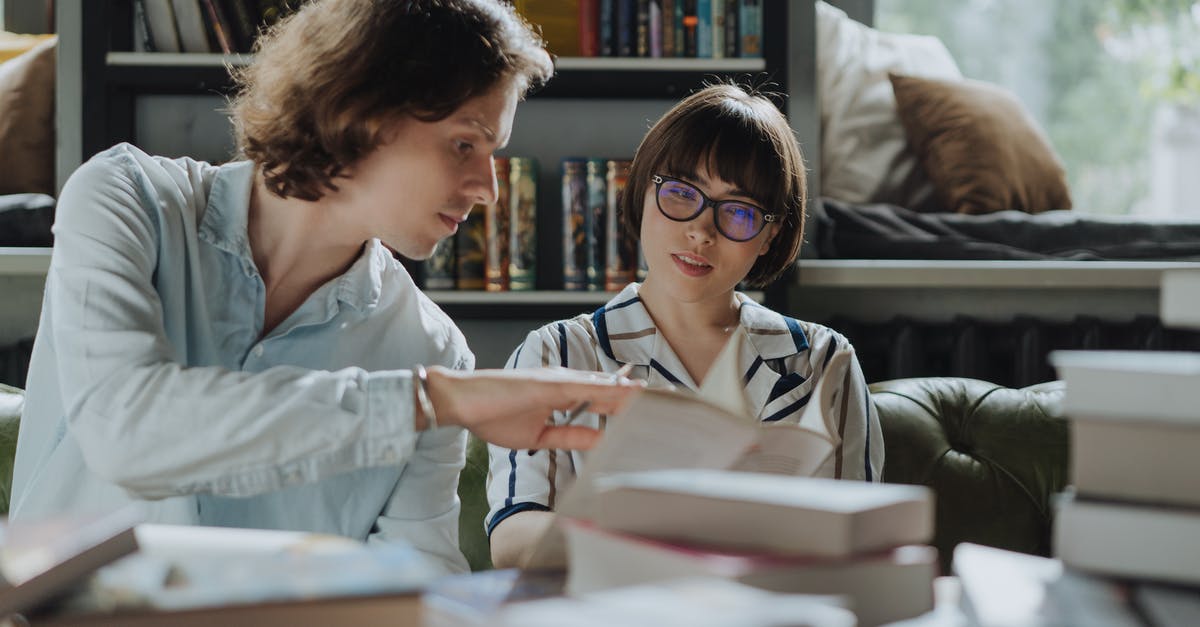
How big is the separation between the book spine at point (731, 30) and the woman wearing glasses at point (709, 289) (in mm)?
901

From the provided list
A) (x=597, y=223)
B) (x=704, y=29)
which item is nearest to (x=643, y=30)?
(x=704, y=29)

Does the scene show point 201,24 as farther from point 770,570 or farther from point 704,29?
point 770,570

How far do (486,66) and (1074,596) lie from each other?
0.89 metres

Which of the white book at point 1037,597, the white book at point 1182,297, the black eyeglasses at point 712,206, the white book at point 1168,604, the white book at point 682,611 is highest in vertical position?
the black eyeglasses at point 712,206

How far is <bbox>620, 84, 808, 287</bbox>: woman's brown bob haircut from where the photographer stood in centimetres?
161

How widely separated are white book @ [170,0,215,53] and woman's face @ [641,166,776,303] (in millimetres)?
1337

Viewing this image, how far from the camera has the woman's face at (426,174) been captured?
1.32m

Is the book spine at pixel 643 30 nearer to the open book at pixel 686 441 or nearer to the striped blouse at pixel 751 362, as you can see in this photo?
the striped blouse at pixel 751 362

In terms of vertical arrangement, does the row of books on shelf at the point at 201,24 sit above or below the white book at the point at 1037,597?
above

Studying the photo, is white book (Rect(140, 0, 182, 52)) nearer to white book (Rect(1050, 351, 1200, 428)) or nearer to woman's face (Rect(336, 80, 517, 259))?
woman's face (Rect(336, 80, 517, 259))

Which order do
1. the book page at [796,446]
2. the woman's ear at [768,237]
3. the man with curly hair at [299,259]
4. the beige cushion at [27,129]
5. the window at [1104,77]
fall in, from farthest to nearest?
the window at [1104,77] < the beige cushion at [27,129] < the woman's ear at [768,237] < the man with curly hair at [299,259] < the book page at [796,446]

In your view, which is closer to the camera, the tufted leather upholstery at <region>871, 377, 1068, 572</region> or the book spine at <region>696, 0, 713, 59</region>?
the tufted leather upholstery at <region>871, 377, 1068, 572</region>

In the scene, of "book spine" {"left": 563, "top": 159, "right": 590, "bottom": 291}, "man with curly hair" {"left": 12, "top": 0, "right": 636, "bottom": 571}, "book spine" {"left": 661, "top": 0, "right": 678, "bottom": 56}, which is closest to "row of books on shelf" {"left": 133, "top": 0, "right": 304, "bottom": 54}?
"book spine" {"left": 563, "top": 159, "right": 590, "bottom": 291}

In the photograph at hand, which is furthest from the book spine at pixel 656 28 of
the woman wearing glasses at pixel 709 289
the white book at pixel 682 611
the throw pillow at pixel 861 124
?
the white book at pixel 682 611
